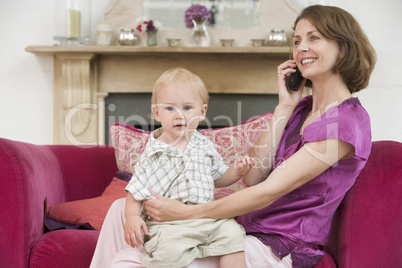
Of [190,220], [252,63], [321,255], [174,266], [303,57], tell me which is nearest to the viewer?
[174,266]

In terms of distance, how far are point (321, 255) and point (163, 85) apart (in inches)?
29.7

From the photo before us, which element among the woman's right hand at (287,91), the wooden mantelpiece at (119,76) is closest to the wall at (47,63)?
the wooden mantelpiece at (119,76)

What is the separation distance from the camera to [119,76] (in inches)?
147

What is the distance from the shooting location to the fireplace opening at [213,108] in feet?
12.2

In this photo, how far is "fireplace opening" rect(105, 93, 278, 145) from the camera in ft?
12.2

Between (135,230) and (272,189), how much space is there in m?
0.43

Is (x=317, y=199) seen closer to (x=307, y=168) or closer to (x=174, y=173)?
(x=307, y=168)

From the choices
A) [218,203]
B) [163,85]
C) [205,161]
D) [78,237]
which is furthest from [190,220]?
[78,237]

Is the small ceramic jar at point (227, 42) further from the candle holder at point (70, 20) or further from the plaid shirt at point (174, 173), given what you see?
the plaid shirt at point (174, 173)

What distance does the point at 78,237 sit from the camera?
1.72 m

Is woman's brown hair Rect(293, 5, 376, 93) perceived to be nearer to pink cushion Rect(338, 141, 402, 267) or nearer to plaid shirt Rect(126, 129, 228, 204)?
pink cushion Rect(338, 141, 402, 267)

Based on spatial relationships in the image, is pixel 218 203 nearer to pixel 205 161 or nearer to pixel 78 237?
pixel 205 161

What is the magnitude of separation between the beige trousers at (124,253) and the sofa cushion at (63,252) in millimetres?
169

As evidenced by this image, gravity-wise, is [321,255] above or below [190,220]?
below
